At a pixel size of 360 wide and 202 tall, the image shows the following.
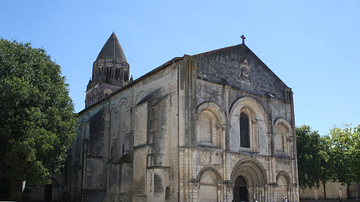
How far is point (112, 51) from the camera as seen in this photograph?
1748 inches

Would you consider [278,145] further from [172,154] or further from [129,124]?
[129,124]

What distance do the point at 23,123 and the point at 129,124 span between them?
31.0 feet

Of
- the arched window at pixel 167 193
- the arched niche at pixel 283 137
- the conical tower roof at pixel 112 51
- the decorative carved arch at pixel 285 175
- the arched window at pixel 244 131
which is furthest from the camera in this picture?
the conical tower roof at pixel 112 51

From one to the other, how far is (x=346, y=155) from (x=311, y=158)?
360 centimetres

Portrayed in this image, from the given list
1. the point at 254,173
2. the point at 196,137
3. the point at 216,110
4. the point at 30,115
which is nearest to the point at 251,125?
the point at 254,173

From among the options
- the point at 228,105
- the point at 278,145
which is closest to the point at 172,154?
the point at 228,105

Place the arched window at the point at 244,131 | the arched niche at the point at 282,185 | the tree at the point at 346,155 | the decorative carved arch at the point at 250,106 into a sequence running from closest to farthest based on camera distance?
the decorative carved arch at the point at 250,106, the arched window at the point at 244,131, the arched niche at the point at 282,185, the tree at the point at 346,155

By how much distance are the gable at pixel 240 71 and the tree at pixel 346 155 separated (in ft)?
37.5

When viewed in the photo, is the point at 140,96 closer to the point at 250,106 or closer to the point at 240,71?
the point at 240,71

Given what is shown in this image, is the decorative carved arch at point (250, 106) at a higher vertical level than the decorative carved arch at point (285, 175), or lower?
higher

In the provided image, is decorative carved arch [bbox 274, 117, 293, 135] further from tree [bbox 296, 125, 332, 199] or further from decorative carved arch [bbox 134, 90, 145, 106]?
decorative carved arch [bbox 134, 90, 145, 106]

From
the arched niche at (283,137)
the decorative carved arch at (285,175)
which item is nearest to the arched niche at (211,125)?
the decorative carved arch at (285,175)

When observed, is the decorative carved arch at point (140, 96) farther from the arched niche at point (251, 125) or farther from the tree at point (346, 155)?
the tree at point (346, 155)

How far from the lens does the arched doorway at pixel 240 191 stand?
23.7 metres
